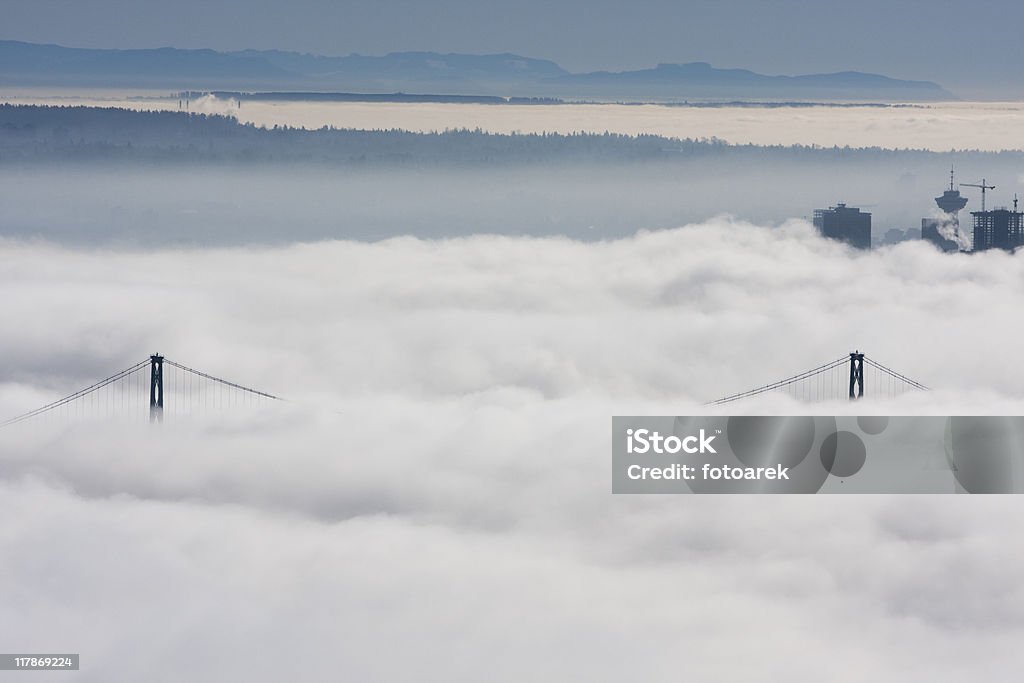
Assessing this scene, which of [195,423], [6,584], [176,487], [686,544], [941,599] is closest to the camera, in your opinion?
[941,599]

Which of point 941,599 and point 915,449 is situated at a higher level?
point 915,449

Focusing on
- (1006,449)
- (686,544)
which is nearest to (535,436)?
(686,544)

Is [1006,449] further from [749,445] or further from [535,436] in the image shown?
[535,436]

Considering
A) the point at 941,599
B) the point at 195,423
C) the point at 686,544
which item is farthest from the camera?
the point at 195,423

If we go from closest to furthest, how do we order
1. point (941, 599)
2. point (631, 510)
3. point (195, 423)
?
1. point (941, 599)
2. point (631, 510)
3. point (195, 423)

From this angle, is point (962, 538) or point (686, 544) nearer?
point (962, 538)

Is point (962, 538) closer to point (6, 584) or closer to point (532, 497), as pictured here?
point (532, 497)

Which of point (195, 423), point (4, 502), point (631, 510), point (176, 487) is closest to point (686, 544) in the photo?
point (631, 510)

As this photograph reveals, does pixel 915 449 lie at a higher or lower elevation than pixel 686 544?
higher

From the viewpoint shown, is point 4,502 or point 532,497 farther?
point 532,497
